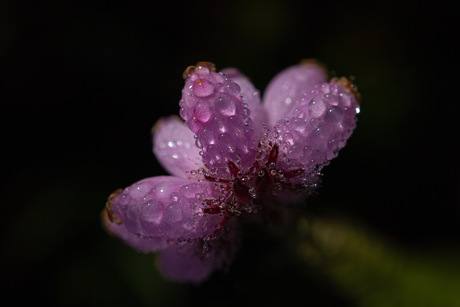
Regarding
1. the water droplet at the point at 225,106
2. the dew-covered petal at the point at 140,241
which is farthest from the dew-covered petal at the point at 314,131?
the dew-covered petal at the point at 140,241

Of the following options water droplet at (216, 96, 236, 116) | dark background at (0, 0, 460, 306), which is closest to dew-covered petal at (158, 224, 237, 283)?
water droplet at (216, 96, 236, 116)

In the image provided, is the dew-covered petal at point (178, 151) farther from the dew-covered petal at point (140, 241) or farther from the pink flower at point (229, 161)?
the dew-covered petal at point (140, 241)

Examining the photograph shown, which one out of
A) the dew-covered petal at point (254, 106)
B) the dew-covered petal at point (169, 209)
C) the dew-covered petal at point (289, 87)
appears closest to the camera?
the dew-covered petal at point (169, 209)

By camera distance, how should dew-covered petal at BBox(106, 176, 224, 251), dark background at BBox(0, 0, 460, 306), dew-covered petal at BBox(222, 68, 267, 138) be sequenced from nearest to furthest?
1. dew-covered petal at BBox(106, 176, 224, 251)
2. dew-covered petal at BBox(222, 68, 267, 138)
3. dark background at BBox(0, 0, 460, 306)

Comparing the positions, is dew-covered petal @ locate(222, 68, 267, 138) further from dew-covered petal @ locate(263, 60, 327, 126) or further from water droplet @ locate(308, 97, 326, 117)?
water droplet @ locate(308, 97, 326, 117)

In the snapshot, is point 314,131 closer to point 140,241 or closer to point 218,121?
point 218,121

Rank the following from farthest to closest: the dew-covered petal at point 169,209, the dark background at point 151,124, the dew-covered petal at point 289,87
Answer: the dark background at point 151,124, the dew-covered petal at point 289,87, the dew-covered petal at point 169,209
